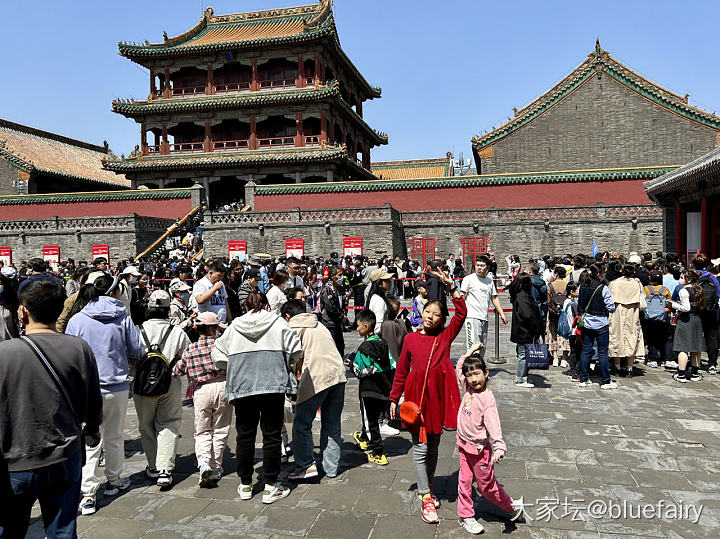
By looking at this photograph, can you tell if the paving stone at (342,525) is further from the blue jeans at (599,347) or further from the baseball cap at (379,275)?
the blue jeans at (599,347)

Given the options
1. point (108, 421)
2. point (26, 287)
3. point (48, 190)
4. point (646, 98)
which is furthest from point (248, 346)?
point (48, 190)

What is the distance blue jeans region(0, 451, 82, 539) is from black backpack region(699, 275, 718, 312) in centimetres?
799

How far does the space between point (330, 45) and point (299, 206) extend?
34.3 feet

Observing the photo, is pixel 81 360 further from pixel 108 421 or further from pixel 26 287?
pixel 108 421

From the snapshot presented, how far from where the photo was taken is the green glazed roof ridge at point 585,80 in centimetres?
2558

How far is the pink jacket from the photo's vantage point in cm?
378

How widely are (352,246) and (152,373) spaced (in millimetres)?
18717

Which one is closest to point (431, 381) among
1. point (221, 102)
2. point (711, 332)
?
point (711, 332)

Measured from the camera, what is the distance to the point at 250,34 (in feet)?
103

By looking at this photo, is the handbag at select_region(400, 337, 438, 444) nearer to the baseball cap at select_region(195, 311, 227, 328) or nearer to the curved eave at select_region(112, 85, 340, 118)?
the baseball cap at select_region(195, 311, 227, 328)

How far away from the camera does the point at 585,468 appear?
188 inches

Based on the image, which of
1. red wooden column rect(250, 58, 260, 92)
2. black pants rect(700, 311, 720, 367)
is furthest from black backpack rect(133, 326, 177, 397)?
red wooden column rect(250, 58, 260, 92)

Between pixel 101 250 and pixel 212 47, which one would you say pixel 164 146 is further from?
pixel 101 250

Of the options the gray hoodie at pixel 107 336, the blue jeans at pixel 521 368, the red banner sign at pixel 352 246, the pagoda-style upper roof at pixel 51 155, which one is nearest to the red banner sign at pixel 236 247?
the red banner sign at pixel 352 246
